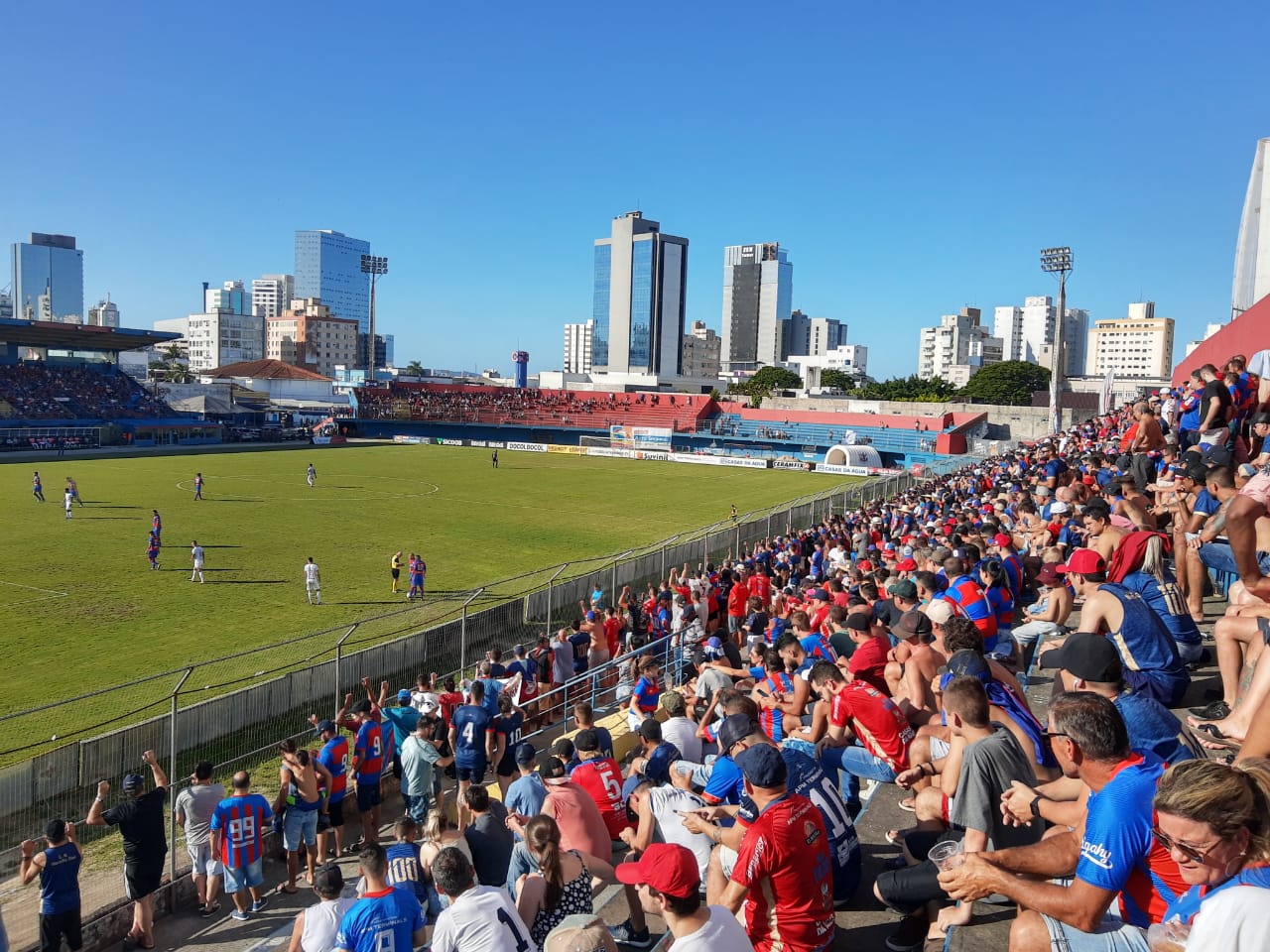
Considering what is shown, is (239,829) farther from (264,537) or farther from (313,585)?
(264,537)

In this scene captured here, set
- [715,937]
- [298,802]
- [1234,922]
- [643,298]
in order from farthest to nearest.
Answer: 1. [643,298]
2. [298,802]
3. [715,937]
4. [1234,922]

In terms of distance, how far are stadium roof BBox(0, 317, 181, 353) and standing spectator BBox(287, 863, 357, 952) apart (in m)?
67.5

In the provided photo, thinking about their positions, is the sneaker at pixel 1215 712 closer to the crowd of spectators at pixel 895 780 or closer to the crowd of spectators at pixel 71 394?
the crowd of spectators at pixel 895 780

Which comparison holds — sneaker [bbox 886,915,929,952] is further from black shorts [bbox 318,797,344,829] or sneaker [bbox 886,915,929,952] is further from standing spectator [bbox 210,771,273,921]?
black shorts [bbox 318,797,344,829]

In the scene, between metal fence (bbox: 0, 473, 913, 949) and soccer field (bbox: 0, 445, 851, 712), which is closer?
metal fence (bbox: 0, 473, 913, 949)

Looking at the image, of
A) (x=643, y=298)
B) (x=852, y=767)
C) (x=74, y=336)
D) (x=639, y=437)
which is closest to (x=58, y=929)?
A: (x=852, y=767)

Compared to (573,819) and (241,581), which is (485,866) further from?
(241,581)

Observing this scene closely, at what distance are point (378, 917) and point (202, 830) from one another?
4272mm

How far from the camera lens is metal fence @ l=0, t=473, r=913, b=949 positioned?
910 centimetres

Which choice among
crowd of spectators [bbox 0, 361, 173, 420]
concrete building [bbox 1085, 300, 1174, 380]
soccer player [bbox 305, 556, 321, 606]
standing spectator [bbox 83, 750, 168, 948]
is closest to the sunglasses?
standing spectator [bbox 83, 750, 168, 948]

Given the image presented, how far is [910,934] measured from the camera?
4.48 meters

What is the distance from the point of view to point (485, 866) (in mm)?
5754

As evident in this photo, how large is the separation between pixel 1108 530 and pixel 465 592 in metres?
17.3

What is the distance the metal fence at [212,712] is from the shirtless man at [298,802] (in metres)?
1.04
